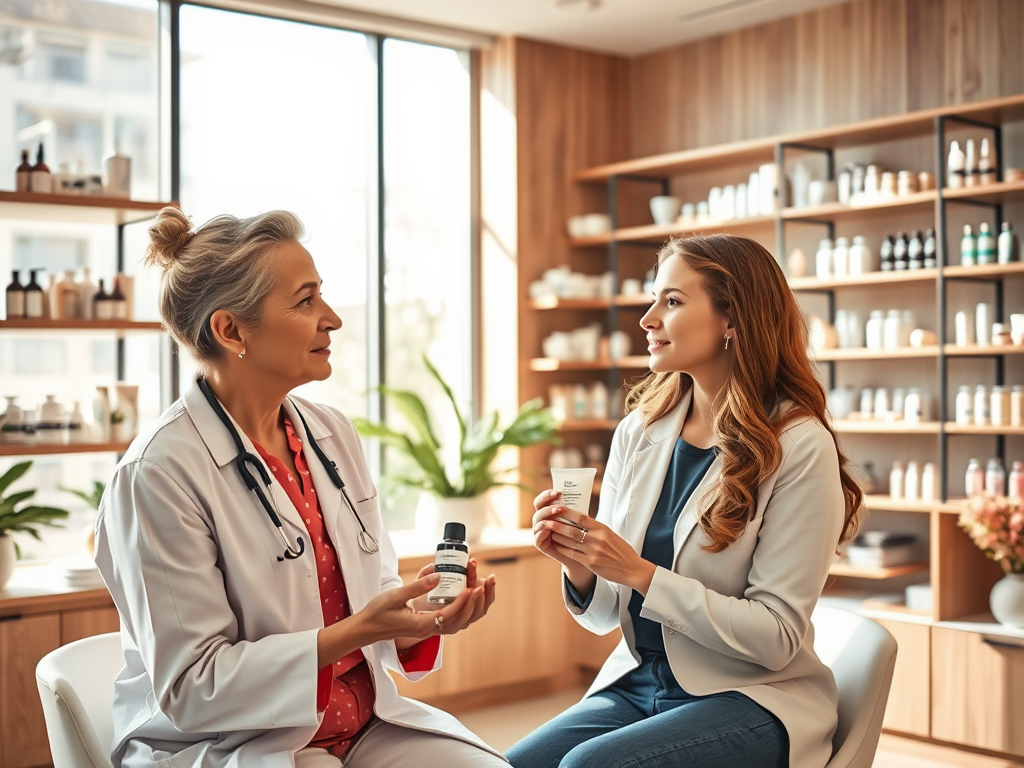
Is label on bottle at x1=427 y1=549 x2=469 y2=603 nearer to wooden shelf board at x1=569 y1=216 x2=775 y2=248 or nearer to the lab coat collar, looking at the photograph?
the lab coat collar

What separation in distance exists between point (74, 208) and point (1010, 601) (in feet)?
11.4

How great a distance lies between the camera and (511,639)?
14.9ft

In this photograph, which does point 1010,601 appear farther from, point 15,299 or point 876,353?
point 15,299

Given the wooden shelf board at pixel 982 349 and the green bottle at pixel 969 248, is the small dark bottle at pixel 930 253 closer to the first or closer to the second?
the green bottle at pixel 969 248

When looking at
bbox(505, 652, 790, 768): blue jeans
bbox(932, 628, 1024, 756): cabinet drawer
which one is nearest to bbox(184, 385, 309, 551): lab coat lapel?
bbox(505, 652, 790, 768): blue jeans

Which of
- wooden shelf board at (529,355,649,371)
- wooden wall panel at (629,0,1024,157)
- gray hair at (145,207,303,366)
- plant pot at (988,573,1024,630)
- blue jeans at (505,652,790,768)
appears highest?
wooden wall panel at (629,0,1024,157)

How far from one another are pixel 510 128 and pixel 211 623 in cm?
372

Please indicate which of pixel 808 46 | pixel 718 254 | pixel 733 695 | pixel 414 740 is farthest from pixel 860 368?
pixel 414 740

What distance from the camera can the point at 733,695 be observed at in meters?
1.99

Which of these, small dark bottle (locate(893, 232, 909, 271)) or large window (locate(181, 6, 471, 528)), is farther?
large window (locate(181, 6, 471, 528))

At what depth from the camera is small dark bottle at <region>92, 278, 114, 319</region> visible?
369cm

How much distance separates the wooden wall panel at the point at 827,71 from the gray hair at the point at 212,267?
324 cm

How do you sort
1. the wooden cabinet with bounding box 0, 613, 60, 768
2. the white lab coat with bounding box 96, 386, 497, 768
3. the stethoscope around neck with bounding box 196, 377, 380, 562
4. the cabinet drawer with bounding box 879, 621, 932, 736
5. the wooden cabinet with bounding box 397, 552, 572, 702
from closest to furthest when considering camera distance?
the white lab coat with bounding box 96, 386, 497, 768
the stethoscope around neck with bounding box 196, 377, 380, 562
the wooden cabinet with bounding box 0, 613, 60, 768
the cabinet drawer with bounding box 879, 621, 932, 736
the wooden cabinet with bounding box 397, 552, 572, 702

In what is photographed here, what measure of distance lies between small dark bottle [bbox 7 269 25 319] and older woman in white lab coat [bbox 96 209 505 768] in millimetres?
1871
